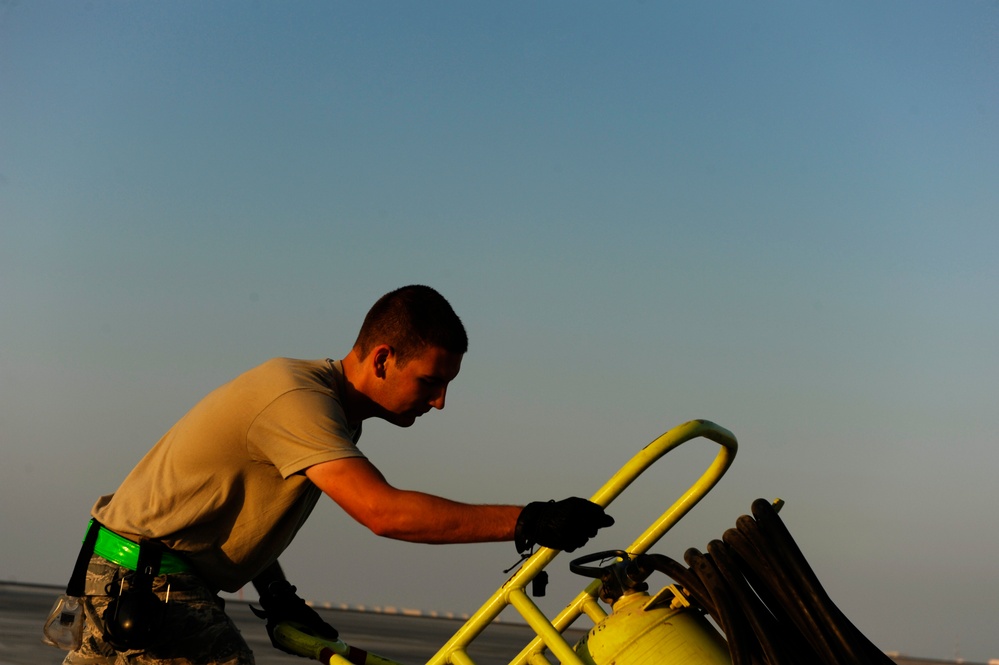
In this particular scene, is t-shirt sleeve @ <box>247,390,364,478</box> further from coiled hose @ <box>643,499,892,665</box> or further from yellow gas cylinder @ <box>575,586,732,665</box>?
coiled hose @ <box>643,499,892,665</box>

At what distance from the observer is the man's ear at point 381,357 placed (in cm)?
364

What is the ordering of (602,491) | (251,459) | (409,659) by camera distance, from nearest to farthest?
(602,491) → (251,459) → (409,659)

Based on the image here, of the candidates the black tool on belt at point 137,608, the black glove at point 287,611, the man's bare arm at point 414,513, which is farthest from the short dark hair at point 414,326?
the black glove at point 287,611

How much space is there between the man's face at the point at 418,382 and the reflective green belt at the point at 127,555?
813mm

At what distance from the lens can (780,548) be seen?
3.12 metres

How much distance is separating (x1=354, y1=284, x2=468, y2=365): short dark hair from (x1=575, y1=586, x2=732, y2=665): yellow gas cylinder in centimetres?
97

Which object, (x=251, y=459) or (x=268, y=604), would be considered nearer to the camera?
(x=251, y=459)

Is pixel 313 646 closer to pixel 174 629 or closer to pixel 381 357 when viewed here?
pixel 174 629

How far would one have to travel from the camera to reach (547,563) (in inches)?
121

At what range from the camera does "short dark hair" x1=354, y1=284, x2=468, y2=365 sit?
11.7 feet

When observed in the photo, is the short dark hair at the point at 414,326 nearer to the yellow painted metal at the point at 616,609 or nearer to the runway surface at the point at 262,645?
the yellow painted metal at the point at 616,609

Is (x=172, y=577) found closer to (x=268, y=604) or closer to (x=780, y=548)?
(x=268, y=604)

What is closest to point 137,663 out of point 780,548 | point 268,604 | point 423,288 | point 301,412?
point 268,604

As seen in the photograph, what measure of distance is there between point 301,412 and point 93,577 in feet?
3.27
